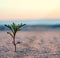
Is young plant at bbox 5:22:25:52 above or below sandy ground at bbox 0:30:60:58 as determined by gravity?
above

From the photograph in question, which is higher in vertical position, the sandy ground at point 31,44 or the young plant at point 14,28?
the young plant at point 14,28

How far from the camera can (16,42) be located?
3.49 metres

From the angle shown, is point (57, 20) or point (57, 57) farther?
point (57, 20)

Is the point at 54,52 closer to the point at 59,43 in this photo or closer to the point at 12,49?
the point at 59,43

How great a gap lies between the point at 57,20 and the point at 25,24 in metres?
0.57

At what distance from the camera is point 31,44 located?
3.49 metres

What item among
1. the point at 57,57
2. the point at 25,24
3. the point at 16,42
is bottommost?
the point at 57,57

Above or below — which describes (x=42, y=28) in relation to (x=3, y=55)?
above

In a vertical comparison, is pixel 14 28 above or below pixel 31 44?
above

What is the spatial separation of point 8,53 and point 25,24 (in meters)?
0.51

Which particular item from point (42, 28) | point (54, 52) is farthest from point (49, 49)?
point (42, 28)

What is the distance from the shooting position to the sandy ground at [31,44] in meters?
3.38

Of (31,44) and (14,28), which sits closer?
(14,28)

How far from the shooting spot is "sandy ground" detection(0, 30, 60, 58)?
3.38 meters
